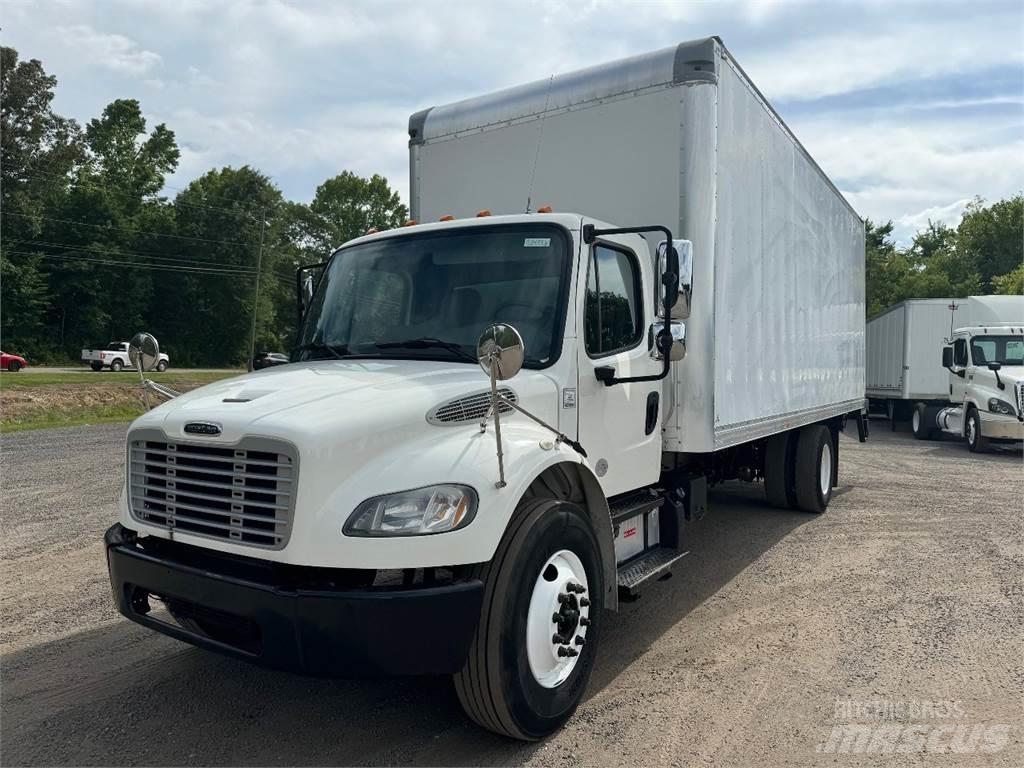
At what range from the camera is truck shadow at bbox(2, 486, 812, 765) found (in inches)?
134

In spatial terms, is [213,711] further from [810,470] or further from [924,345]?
[924,345]

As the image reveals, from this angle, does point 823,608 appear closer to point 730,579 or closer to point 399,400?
point 730,579

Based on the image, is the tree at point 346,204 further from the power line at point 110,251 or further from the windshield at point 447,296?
the windshield at point 447,296

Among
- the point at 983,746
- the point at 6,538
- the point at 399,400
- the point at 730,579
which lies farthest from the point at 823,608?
the point at 6,538

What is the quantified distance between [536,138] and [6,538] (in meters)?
5.97

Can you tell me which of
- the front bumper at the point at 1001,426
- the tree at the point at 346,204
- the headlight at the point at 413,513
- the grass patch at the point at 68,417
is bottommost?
the grass patch at the point at 68,417

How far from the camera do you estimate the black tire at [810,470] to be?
28.1 ft

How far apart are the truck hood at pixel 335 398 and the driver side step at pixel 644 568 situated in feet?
3.71

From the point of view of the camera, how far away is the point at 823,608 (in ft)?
18.0

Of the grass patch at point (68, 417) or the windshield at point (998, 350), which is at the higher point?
the windshield at point (998, 350)

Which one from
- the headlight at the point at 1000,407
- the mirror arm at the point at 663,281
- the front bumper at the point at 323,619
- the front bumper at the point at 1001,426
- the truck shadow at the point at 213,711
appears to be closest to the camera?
the front bumper at the point at 323,619

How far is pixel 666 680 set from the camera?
13.9 ft

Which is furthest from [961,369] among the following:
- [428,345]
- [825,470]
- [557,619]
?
[557,619]
